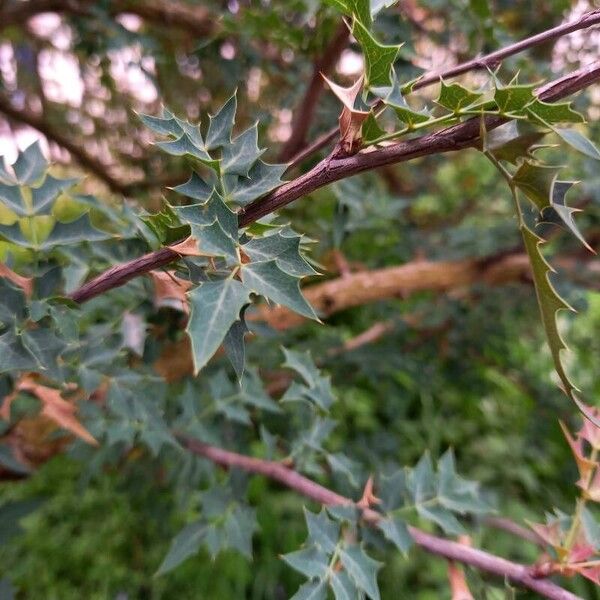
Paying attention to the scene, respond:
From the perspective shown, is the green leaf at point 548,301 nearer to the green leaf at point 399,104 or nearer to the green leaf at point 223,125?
the green leaf at point 399,104

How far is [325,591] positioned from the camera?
49cm

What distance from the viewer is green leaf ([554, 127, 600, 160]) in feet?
1.06

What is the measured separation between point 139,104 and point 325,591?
5.60 feet

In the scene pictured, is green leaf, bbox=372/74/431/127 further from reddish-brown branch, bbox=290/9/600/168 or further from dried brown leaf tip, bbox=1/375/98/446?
dried brown leaf tip, bbox=1/375/98/446

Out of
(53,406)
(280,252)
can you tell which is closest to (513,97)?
(280,252)

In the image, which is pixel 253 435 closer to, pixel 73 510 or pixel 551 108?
pixel 73 510

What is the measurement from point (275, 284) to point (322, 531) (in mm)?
311

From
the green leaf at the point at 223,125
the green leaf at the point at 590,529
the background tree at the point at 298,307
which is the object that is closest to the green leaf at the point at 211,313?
the background tree at the point at 298,307

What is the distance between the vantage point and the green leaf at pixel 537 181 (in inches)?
12.1

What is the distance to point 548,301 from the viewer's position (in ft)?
1.05

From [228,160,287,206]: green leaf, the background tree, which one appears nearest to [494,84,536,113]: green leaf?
the background tree

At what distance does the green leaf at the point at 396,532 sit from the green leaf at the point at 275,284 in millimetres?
316

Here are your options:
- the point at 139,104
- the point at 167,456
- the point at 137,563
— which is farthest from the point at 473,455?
the point at 139,104

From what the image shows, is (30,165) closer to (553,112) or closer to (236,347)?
(236,347)
